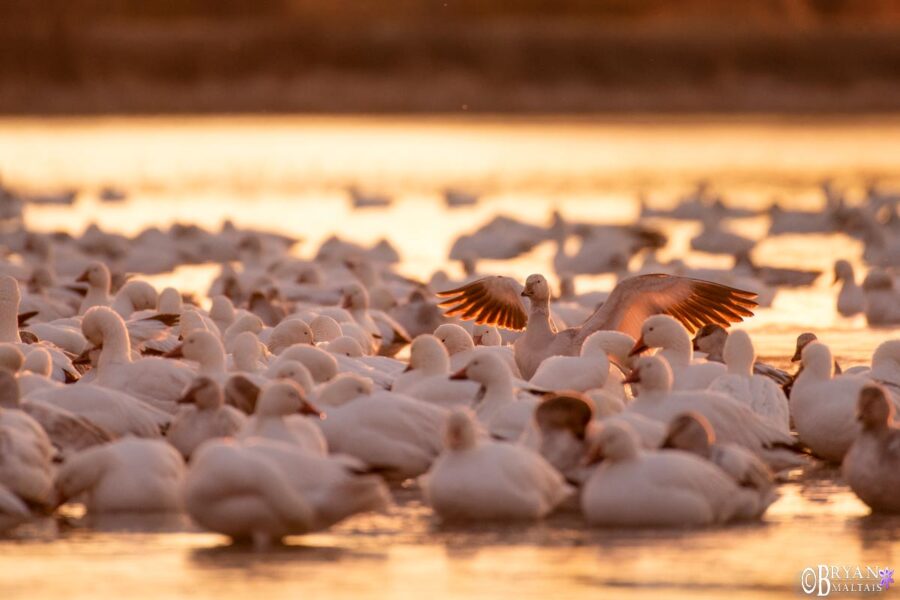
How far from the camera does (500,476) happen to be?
29.7 feet

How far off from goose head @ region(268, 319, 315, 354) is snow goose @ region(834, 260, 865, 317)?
712 cm

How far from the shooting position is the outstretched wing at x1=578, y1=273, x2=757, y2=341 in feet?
42.1

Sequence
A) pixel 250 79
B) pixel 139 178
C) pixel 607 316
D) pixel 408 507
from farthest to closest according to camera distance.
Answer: pixel 250 79
pixel 139 178
pixel 607 316
pixel 408 507

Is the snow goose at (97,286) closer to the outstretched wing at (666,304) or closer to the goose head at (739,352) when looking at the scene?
the outstretched wing at (666,304)

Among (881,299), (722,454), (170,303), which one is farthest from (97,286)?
(722,454)

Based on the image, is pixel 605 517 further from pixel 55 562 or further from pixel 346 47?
pixel 346 47

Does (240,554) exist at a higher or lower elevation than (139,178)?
lower

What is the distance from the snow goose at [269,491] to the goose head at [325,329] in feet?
15.8

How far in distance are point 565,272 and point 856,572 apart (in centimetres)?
1404

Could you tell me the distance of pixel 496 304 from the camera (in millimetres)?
14133

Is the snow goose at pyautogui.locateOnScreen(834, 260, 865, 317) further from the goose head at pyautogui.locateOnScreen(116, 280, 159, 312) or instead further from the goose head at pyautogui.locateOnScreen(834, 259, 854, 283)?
the goose head at pyautogui.locateOnScreen(116, 280, 159, 312)

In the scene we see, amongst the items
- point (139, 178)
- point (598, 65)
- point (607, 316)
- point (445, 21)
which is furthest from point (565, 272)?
point (445, 21)

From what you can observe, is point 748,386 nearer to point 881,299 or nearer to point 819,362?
point 819,362
